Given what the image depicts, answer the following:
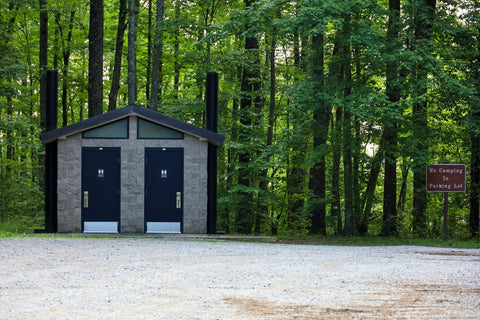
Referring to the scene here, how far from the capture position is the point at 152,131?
53.6ft

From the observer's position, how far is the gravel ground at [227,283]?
671 cm

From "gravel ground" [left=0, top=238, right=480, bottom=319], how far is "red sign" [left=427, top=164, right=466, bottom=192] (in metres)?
4.42

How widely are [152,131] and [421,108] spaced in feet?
30.1

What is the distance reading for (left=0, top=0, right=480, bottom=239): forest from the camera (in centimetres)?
1745

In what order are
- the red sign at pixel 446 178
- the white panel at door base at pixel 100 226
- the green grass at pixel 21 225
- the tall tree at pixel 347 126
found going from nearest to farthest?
the white panel at door base at pixel 100 226 → the red sign at pixel 446 178 → the tall tree at pixel 347 126 → the green grass at pixel 21 225

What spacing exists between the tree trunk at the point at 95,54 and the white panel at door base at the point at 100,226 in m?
5.82

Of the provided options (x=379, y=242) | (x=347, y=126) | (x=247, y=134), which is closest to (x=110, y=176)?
(x=247, y=134)

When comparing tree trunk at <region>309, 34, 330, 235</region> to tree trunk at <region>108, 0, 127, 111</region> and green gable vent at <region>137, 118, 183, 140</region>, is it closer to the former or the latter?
green gable vent at <region>137, 118, 183, 140</region>

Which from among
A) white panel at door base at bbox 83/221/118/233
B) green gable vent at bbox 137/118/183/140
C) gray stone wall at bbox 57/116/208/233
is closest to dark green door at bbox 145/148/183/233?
gray stone wall at bbox 57/116/208/233

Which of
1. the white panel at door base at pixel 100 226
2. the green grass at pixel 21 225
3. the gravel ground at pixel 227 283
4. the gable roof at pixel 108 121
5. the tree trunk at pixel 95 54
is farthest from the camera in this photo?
the tree trunk at pixel 95 54

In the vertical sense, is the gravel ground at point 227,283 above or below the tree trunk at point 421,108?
below

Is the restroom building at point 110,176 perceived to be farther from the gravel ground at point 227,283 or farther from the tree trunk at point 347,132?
the tree trunk at point 347,132

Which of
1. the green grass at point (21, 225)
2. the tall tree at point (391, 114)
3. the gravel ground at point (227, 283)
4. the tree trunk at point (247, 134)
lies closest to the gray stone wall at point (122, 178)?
the green grass at point (21, 225)

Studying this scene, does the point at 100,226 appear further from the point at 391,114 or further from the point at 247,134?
the point at 391,114
